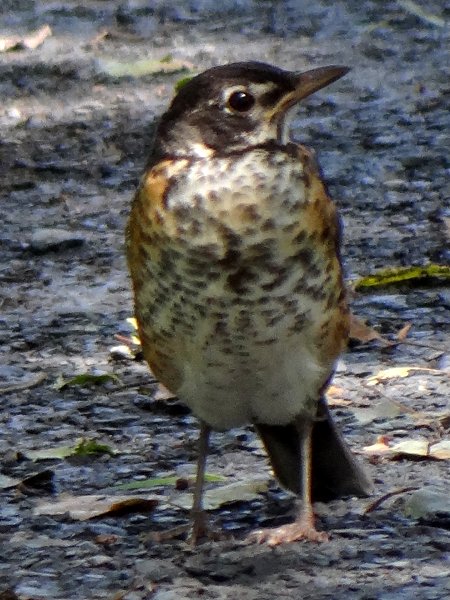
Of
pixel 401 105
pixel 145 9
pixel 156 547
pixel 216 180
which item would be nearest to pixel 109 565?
pixel 156 547

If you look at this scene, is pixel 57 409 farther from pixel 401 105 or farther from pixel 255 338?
pixel 401 105

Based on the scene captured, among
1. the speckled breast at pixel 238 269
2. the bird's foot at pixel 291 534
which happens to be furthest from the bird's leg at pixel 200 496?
the speckled breast at pixel 238 269

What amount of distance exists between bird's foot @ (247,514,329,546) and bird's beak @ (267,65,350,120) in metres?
1.19

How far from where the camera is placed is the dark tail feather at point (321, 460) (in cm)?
492

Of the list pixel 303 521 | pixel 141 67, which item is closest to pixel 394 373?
pixel 303 521

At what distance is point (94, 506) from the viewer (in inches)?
193

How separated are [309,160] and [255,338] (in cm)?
55

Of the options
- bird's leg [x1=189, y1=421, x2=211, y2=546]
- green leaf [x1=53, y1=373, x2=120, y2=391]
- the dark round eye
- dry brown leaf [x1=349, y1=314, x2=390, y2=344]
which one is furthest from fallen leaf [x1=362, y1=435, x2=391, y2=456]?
the dark round eye

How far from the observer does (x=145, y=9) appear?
12.8 metres

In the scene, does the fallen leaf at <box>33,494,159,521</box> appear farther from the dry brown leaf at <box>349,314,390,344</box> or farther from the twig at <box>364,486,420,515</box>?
the dry brown leaf at <box>349,314,390,344</box>

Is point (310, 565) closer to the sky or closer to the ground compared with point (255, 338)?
closer to the ground

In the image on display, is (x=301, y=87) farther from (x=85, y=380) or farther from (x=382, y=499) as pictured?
(x=85, y=380)

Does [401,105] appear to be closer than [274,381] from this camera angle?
No

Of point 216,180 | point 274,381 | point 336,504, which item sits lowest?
point 336,504
